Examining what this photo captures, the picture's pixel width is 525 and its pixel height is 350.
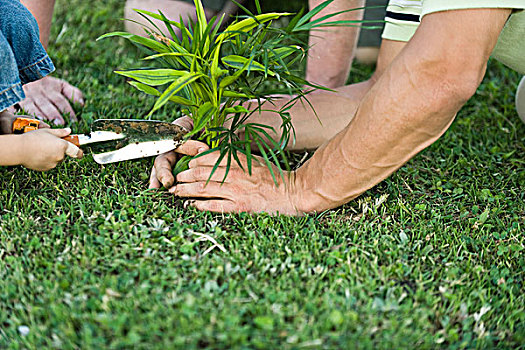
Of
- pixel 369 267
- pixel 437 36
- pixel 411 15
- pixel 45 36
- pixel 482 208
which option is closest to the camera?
pixel 437 36

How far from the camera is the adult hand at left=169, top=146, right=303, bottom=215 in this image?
1.57 meters

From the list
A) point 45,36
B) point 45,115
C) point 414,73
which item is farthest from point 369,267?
point 45,36

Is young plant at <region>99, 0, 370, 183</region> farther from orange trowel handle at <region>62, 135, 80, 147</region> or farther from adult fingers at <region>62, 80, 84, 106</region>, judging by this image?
adult fingers at <region>62, 80, 84, 106</region>

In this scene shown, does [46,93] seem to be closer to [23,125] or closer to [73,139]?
[23,125]

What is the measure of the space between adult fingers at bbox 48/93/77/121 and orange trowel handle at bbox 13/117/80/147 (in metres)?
0.43

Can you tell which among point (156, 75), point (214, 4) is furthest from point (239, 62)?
point (214, 4)

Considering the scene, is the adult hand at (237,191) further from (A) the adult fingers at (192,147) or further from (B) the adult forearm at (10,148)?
(B) the adult forearm at (10,148)

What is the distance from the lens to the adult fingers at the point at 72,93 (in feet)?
7.25

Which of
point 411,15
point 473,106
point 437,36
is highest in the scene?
point 437,36

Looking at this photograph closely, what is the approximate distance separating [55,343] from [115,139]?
74 cm

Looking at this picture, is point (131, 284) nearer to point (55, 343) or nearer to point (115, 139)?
point (55, 343)

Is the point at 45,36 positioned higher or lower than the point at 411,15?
lower

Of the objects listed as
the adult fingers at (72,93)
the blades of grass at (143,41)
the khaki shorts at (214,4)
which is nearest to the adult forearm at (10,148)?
the blades of grass at (143,41)

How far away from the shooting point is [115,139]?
1.63 meters
